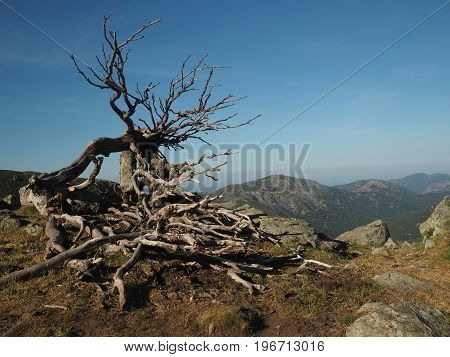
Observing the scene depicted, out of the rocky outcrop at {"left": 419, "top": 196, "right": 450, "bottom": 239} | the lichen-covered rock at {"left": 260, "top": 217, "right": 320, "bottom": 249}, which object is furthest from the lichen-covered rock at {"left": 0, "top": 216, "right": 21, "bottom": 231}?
the rocky outcrop at {"left": 419, "top": 196, "right": 450, "bottom": 239}

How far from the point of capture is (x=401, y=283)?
12.2m

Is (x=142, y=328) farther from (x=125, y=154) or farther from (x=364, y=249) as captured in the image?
(x=125, y=154)

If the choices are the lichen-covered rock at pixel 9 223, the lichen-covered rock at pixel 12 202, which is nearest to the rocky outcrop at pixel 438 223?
the lichen-covered rock at pixel 9 223

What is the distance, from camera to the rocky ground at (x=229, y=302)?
8719 millimetres

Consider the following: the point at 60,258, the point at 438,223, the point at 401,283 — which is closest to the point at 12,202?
the point at 60,258

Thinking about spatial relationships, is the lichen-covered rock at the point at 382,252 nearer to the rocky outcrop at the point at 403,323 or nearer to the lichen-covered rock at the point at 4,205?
the rocky outcrop at the point at 403,323

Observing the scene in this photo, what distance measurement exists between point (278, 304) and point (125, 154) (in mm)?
17769

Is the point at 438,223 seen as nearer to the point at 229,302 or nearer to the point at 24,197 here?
the point at 229,302

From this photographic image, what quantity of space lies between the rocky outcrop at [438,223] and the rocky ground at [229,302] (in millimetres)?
3343

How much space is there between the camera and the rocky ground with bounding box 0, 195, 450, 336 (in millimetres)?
8719

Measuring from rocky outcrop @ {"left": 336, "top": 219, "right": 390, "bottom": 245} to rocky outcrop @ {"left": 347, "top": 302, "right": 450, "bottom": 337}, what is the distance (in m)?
13.0

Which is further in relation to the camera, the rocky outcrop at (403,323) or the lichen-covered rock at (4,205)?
the lichen-covered rock at (4,205)

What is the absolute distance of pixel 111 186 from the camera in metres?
22.8

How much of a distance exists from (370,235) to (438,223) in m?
3.71
